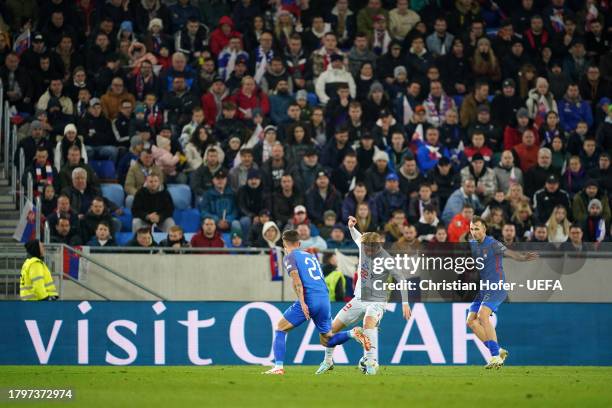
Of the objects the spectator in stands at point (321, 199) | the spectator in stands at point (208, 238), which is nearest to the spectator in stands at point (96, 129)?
the spectator in stands at point (208, 238)

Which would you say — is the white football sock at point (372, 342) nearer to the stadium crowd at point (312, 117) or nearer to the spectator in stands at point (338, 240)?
the stadium crowd at point (312, 117)

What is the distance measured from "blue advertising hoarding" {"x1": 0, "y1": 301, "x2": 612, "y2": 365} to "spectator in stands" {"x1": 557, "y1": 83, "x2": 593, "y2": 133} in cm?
684

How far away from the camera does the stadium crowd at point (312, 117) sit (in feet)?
74.3

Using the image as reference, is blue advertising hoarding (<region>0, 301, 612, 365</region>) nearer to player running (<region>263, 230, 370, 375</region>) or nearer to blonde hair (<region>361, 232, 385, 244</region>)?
player running (<region>263, 230, 370, 375</region>)

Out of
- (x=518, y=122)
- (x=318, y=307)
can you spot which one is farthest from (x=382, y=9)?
(x=318, y=307)

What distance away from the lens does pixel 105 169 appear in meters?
23.8

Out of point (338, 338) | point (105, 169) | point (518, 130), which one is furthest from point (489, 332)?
point (105, 169)

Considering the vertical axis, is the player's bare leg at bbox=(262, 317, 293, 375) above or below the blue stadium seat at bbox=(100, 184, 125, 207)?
below

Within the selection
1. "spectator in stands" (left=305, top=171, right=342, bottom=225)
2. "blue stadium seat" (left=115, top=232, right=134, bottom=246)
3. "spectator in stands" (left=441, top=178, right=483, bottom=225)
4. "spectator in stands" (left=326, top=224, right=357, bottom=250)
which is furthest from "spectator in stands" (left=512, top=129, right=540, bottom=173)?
A: "blue stadium seat" (left=115, top=232, right=134, bottom=246)

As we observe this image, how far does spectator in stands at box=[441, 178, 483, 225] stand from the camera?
2297cm

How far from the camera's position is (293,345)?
805 inches

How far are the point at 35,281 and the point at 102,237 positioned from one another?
7.55 ft

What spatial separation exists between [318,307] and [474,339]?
489 cm

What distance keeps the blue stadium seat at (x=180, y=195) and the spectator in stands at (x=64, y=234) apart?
2.30m
